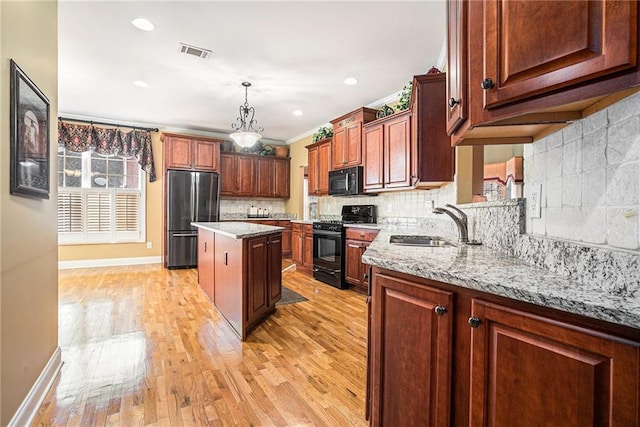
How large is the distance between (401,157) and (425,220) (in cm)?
83

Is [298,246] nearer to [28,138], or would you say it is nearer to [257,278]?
[257,278]

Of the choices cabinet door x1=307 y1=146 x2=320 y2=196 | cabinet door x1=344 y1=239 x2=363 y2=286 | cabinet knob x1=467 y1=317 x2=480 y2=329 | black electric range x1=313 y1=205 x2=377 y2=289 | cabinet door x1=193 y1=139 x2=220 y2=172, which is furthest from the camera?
cabinet door x1=193 y1=139 x2=220 y2=172

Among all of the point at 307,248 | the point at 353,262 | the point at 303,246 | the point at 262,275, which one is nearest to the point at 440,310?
the point at 262,275

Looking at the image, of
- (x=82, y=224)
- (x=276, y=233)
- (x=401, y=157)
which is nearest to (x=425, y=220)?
(x=401, y=157)

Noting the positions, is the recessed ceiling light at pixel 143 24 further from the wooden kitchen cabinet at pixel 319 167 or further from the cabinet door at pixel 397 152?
the wooden kitchen cabinet at pixel 319 167

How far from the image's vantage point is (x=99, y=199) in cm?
562

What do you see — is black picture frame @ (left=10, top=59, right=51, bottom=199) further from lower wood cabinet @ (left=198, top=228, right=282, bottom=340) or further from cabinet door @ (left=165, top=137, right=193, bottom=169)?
cabinet door @ (left=165, top=137, right=193, bottom=169)

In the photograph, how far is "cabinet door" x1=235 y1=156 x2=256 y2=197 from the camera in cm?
670

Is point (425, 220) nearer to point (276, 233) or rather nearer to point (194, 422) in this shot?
point (276, 233)

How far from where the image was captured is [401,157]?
3723mm

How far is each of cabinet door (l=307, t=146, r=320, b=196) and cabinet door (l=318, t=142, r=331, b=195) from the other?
0.07m

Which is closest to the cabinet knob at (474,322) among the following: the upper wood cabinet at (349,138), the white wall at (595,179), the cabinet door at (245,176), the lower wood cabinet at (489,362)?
the lower wood cabinet at (489,362)

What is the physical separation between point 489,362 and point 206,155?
6071 mm

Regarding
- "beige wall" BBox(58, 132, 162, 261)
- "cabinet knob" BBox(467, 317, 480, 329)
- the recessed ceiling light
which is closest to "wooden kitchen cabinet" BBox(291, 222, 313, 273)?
"beige wall" BBox(58, 132, 162, 261)
